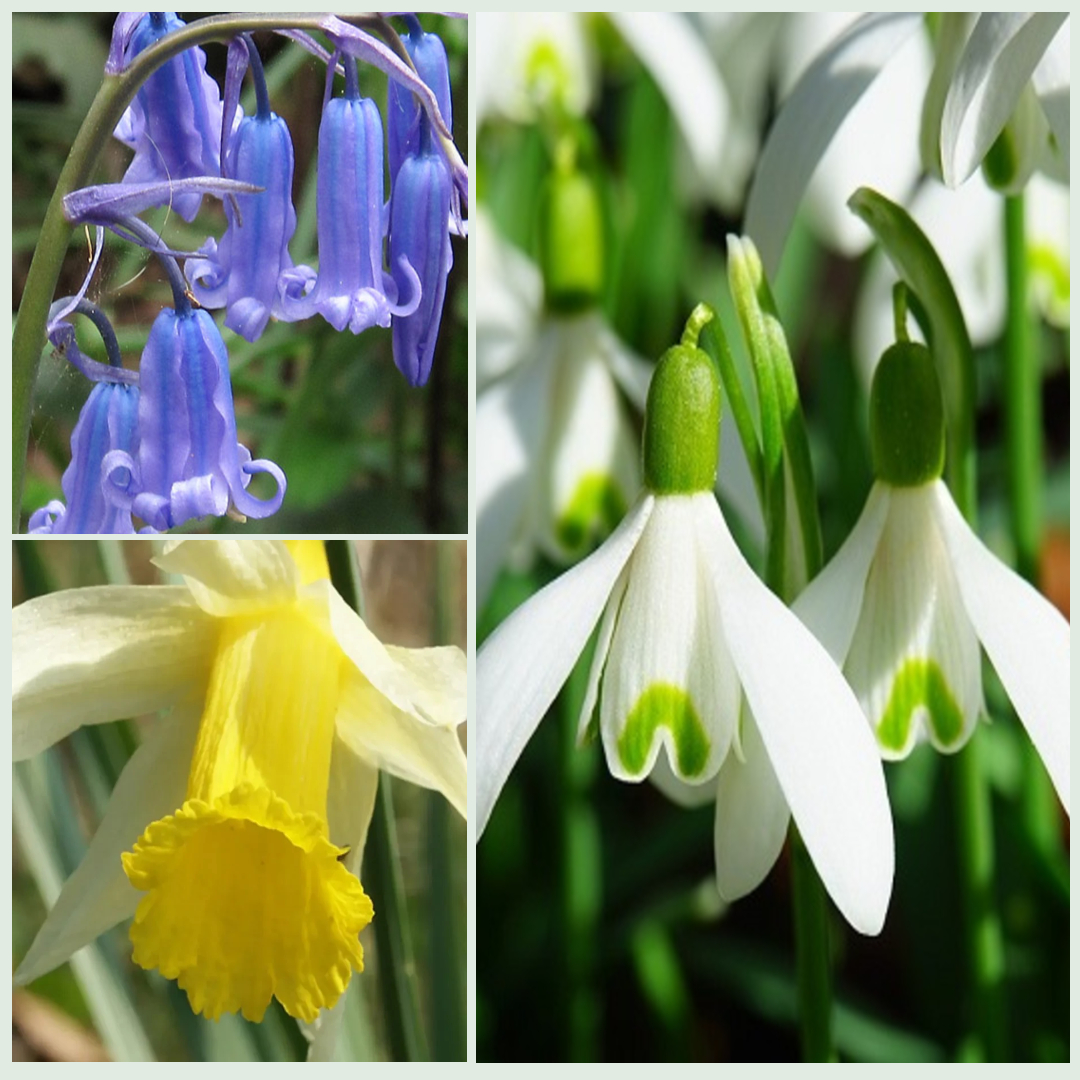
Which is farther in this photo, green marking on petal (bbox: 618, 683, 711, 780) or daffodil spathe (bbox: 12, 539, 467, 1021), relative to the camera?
daffodil spathe (bbox: 12, 539, 467, 1021)

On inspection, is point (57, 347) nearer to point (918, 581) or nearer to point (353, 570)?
point (353, 570)

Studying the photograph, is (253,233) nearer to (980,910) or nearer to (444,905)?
(444,905)

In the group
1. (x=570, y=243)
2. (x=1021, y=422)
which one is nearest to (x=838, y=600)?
(x=1021, y=422)

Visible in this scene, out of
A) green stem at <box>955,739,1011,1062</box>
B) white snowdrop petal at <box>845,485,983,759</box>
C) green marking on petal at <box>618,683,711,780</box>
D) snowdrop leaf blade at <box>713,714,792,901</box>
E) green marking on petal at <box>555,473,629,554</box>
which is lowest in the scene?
green stem at <box>955,739,1011,1062</box>

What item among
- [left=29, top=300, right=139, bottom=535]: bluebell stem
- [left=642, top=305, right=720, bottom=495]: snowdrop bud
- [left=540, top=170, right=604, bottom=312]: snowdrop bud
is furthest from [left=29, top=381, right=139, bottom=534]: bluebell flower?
[left=540, top=170, right=604, bottom=312]: snowdrop bud

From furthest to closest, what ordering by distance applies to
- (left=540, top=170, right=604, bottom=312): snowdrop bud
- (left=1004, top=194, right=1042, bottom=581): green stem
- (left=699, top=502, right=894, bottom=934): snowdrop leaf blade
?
1. (left=540, top=170, right=604, bottom=312): snowdrop bud
2. (left=1004, top=194, right=1042, bottom=581): green stem
3. (left=699, top=502, right=894, bottom=934): snowdrop leaf blade

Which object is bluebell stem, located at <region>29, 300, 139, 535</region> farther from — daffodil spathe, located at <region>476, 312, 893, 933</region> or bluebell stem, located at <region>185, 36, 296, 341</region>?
daffodil spathe, located at <region>476, 312, 893, 933</region>

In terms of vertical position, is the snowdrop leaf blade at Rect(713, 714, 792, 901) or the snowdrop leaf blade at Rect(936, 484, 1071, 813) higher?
the snowdrop leaf blade at Rect(936, 484, 1071, 813)

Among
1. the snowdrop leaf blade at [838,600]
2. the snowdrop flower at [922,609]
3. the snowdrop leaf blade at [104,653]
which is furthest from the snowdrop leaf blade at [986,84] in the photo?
the snowdrop leaf blade at [104,653]
